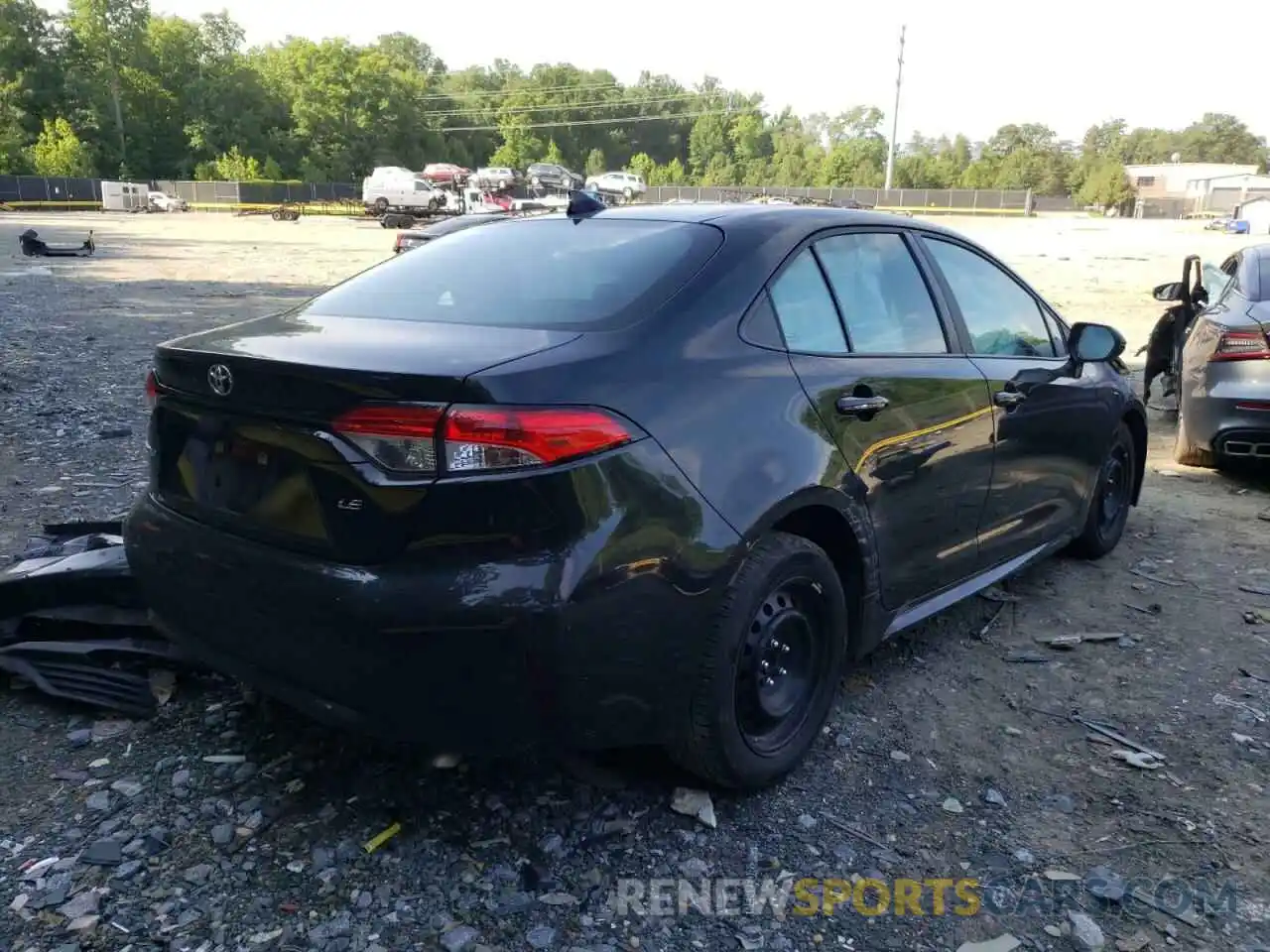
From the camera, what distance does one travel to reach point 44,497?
5543mm

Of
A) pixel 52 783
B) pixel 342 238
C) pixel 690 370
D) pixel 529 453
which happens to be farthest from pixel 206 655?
pixel 342 238

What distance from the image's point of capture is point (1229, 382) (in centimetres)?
594

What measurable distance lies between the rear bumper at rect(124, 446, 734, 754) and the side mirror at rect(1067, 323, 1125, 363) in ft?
8.84

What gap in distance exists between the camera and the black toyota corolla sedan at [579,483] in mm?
2338

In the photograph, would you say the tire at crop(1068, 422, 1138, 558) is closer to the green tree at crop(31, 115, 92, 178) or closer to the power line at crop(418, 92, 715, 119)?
the green tree at crop(31, 115, 92, 178)

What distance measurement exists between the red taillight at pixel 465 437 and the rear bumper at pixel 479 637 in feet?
0.70

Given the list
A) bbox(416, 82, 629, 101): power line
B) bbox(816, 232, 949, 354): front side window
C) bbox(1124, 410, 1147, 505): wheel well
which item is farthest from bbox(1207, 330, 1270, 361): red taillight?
bbox(416, 82, 629, 101): power line

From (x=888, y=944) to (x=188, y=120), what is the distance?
102465 mm

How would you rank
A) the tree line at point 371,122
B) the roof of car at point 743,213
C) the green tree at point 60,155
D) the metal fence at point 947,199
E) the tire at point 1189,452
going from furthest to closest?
the tree line at point 371,122, the metal fence at point 947,199, the green tree at point 60,155, the tire at point 1189,452, the roof of car at point 743,213

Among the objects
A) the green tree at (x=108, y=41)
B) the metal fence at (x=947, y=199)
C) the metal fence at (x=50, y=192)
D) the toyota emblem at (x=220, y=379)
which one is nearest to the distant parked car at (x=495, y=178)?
the metal fence at (x=947, y=199)

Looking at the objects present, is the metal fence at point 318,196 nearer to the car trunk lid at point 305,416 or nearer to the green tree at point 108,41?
the green tree at point 108,41

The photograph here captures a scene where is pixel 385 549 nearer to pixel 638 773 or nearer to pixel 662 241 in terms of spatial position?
pixel 638 773

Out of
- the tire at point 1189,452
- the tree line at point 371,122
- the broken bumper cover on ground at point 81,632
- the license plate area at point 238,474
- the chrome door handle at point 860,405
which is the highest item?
the tree line at point 371,122

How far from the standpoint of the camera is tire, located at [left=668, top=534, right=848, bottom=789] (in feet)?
8.81
